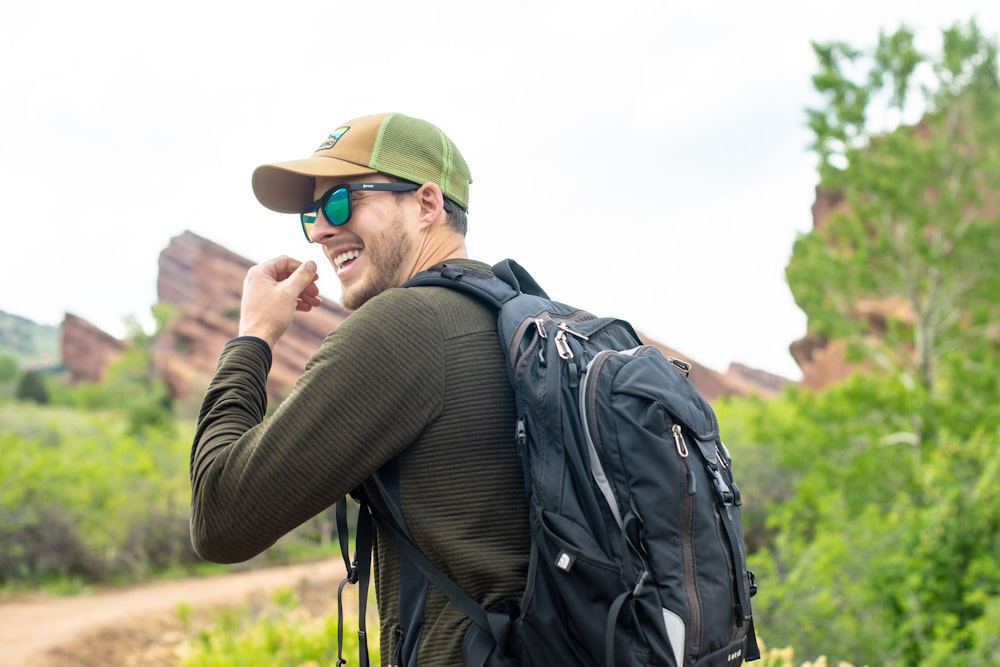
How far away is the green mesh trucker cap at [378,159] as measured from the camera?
1919 millimetres

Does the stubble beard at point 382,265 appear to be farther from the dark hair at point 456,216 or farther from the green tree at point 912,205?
the green tree at point 912,205

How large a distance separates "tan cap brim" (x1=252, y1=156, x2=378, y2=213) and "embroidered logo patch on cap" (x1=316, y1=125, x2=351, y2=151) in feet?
0.14

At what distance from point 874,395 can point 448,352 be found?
17.9 meters

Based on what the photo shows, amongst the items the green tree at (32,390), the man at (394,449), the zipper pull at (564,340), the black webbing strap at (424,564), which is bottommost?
the green tree at (32,390)

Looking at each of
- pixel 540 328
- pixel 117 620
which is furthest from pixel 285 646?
pixel 117 620

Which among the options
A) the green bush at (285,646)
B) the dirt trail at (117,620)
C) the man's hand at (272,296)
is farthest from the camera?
the dirt trail at (117,620)

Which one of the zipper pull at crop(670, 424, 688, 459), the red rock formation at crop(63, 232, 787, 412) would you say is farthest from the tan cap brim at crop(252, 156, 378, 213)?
the red rock formation at crop(63, 232, 787, 412)

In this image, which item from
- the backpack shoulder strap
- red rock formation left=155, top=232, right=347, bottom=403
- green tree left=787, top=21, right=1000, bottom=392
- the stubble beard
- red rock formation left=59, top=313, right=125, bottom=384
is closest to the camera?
the backpack shoulder strap

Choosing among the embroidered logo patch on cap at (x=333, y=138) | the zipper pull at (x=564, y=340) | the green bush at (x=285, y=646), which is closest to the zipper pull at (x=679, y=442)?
the zipper pull at (x=564, y=340)

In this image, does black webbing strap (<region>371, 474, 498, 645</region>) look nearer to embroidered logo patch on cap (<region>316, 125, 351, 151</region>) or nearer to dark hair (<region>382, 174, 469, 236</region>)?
dark hair (<region>382, 174, 469, 236</region>)

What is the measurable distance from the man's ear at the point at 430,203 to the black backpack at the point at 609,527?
1.39ft

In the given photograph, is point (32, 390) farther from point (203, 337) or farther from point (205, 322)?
point (203, 337)

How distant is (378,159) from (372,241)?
7.1 inches

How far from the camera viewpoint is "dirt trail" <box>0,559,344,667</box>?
8516 mm
